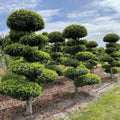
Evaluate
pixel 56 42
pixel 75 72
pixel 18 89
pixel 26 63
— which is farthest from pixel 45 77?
pixel 56 42

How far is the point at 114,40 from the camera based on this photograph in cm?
1166

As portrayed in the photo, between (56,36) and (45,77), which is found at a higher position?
Result: (56,36)

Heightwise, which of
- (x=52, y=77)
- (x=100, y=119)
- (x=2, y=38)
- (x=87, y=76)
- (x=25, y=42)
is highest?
(x=2, y=38)

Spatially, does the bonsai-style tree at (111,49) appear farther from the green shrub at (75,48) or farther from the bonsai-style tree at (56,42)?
the green shrub at (75,48)

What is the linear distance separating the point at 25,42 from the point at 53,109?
13.2ft

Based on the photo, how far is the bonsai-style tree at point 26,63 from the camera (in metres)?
4.43

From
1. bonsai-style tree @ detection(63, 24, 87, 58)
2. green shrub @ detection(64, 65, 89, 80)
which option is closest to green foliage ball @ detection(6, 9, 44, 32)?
bonsai-style tree @ detection(63, 24, 87, 58)

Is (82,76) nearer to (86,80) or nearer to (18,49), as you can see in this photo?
(86,80)

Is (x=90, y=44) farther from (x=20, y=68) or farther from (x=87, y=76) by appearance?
(x=20, y=68)

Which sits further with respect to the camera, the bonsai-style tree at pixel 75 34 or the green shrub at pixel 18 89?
the bonsai-style tree at pixel 75 34

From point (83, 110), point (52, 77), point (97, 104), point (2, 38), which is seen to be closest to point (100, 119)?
point (83, 110)

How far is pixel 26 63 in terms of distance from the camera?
4930 mm

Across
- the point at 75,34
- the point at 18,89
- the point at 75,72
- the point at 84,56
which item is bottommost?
the point at 18,89

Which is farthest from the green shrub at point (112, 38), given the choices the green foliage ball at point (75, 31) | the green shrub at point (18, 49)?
the green shrub at point (18, 49)
